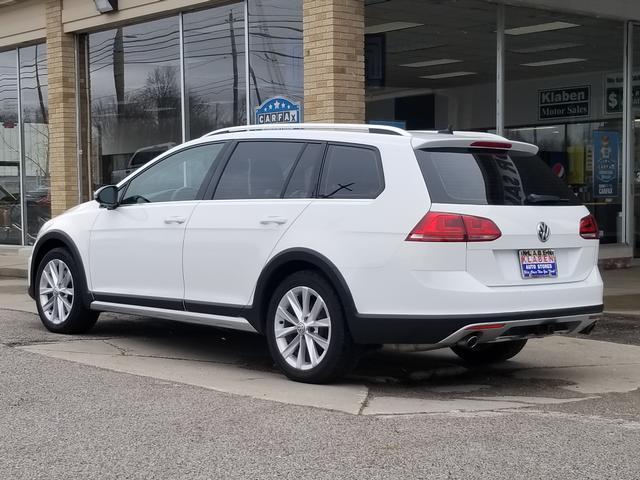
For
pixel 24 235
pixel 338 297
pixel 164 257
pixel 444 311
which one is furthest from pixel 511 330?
pixel 24 235

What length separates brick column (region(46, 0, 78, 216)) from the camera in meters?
16.3

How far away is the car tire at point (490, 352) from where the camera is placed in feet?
24.7

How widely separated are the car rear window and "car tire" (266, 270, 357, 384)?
1.05 metres

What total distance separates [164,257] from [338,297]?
1878 mm

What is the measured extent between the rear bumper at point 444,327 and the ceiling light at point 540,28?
30.9 feet

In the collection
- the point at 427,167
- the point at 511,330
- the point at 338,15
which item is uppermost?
the point at 338,15

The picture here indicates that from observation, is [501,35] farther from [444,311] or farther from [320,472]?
[320,472]

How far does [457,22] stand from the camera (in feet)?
49.6

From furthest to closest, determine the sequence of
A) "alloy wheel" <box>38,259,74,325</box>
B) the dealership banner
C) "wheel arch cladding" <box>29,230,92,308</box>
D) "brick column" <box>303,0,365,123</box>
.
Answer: the dealership banner
"brick column" <box>303,0,365,123</box>
"alloy wheel" <box>38,259,74,325</box>
"wheel arch cladding" <box>29,230,92,308</box>

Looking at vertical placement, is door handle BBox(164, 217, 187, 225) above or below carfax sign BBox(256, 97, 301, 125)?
below

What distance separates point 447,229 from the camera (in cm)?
601

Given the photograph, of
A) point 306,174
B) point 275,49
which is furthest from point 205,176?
point 275,49

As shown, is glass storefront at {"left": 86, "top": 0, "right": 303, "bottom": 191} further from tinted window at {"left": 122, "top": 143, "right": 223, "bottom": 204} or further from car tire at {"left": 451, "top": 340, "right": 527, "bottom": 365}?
car tire at {"left": 451, "top": 340, "right": 527, "bottom": 365}

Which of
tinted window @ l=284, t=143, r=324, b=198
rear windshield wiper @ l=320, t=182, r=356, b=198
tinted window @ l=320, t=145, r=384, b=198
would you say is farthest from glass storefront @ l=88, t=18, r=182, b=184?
rear windshield wiper @ l=320, t=182, r=356, b=198
